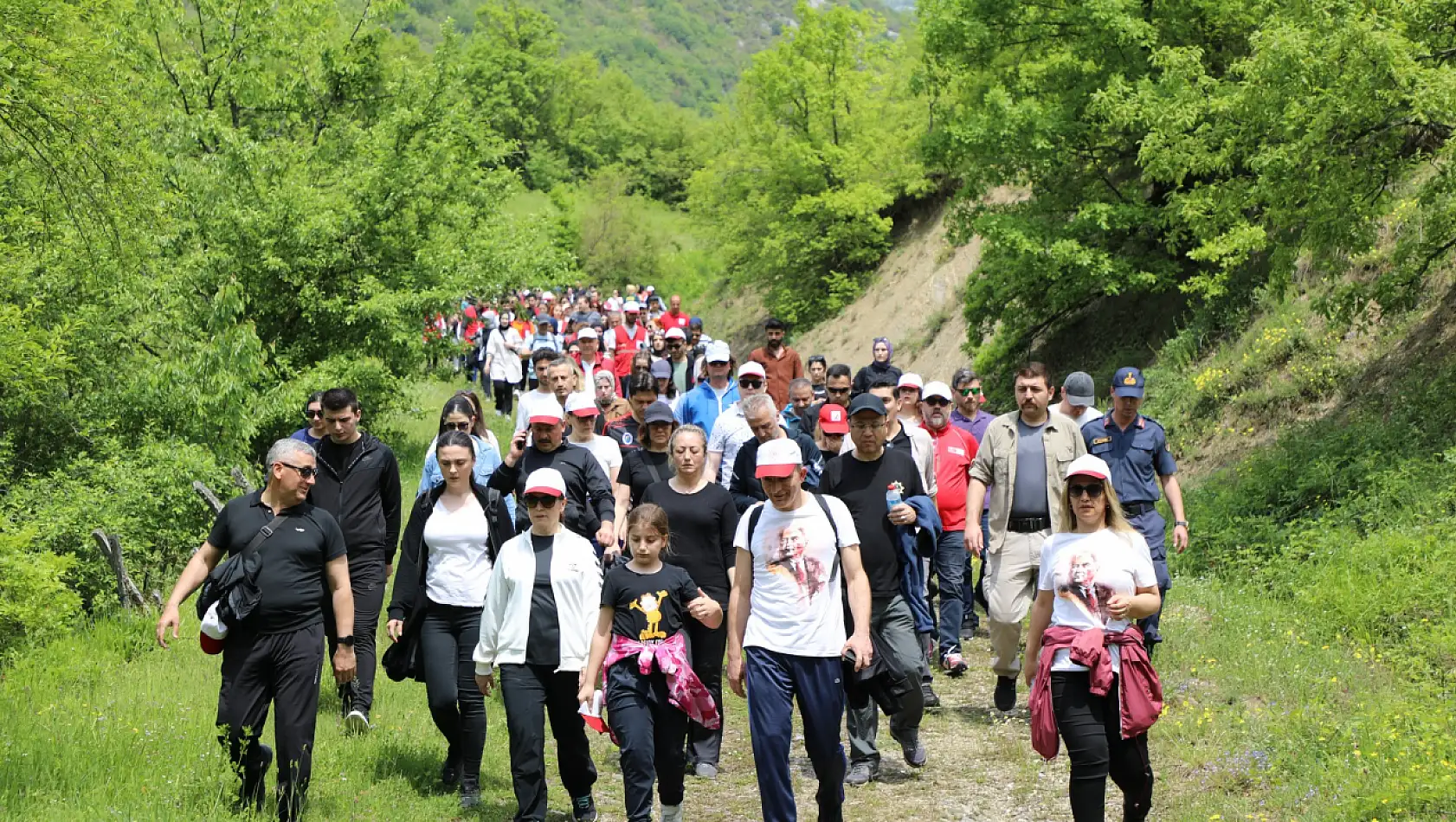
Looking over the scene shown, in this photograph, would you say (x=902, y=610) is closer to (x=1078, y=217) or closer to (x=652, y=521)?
(x=652, y=521)

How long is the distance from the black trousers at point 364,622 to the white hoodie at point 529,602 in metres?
1.89

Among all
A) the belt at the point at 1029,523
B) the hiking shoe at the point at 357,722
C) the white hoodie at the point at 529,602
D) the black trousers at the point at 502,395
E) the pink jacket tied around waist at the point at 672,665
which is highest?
the black trousers at the point at 502,395

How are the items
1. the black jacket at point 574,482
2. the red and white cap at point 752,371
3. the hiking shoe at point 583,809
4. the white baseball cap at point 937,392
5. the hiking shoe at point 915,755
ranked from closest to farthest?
the hiking shoe at point 583,809
the hiking shoe at point 915,755
the black jacket at point 574,482
the white baseball cap at point 937,392
the red and white cap at point 752,371

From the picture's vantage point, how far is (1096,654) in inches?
224

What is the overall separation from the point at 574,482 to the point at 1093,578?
345 centimetres

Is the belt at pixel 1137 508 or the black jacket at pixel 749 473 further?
the belt at pixel 1137 508

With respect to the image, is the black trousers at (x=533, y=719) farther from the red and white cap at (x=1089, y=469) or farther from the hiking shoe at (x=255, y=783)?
the red and white cap at (x=1089, y=469)

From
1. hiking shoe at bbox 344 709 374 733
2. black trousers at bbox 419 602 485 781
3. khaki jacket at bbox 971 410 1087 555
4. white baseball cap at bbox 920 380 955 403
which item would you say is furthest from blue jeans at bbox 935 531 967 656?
hiking shoe at bbox 344 709 374 733

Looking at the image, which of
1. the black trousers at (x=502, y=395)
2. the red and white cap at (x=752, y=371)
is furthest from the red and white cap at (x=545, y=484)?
the black trousers at (x=502, y=395)

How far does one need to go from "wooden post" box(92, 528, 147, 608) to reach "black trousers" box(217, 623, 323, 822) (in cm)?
542

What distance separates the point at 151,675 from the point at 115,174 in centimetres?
391

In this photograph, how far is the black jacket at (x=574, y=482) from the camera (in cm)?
809

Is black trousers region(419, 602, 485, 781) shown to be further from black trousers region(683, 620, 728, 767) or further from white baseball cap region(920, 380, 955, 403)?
white baseball cap region(920, 380, 955, 403)

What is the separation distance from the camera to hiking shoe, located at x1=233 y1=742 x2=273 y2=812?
6.54 meters
